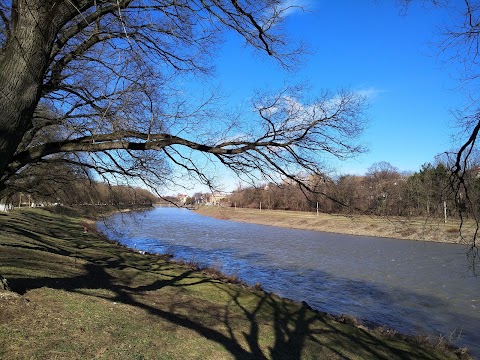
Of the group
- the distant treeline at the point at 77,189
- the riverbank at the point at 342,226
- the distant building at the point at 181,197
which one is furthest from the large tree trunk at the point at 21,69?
the riverbank at the point at 342,226

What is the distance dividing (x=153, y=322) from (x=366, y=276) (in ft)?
49.0

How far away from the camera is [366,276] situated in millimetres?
19219

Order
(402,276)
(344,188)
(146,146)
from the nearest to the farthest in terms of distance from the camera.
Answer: (146,146), (344,188), (402,276)

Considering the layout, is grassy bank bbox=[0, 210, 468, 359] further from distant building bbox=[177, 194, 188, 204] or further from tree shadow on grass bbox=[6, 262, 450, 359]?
distant building bbox=[177, 194, 188, 204]

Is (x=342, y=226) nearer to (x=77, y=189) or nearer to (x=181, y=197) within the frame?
(x=77, y=189)

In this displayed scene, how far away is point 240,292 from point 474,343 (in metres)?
6.57

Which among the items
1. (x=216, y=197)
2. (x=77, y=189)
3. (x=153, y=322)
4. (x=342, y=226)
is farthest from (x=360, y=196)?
(x=342, y=226)

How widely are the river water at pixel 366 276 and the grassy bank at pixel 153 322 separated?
5.87ft

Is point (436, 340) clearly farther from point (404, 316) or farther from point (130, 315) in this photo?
point (130, 315)

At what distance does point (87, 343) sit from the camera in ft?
16.4

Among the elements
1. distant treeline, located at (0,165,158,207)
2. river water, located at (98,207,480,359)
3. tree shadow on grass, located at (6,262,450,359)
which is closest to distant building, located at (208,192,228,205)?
distant treeline, located at (0,165,158,207)

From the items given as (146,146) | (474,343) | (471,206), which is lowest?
(474,343)

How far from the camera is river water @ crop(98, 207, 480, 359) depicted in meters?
12.5

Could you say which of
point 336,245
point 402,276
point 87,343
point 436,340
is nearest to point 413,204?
point 436,340
